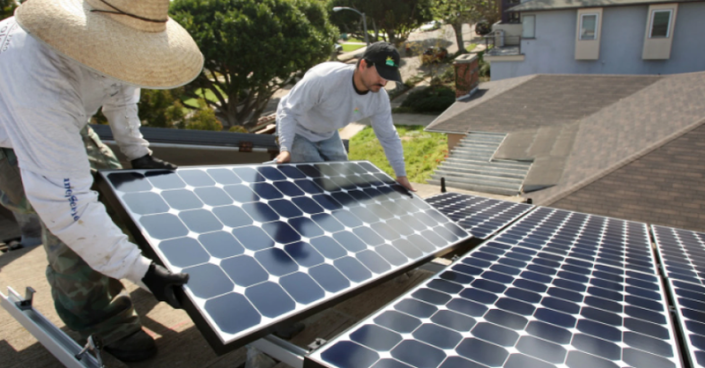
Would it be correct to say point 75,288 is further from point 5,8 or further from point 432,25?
point 432,25

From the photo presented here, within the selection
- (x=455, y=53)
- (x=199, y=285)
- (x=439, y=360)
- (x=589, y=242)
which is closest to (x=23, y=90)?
(x=199, y=285)

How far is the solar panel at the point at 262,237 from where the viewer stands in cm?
295

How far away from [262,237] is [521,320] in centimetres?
189

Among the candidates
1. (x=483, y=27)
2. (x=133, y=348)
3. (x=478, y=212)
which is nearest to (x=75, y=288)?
(x=133, y=348)

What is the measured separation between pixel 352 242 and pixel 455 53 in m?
54.6

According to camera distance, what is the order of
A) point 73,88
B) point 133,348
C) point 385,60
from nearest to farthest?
point 73,88 → point 133,348 → point 385,60

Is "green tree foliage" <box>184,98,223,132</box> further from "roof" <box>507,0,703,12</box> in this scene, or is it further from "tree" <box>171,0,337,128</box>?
"roof" <box>507,0,703,12</box>

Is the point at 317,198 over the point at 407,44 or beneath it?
over

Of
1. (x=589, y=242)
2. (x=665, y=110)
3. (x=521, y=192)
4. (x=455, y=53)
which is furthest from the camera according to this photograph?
(x=455, y=53)

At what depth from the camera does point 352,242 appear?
4.05 meters

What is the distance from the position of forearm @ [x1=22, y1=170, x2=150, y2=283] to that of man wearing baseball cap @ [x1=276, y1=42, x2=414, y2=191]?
247 centimetres

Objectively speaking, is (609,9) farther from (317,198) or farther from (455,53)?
(317,198)

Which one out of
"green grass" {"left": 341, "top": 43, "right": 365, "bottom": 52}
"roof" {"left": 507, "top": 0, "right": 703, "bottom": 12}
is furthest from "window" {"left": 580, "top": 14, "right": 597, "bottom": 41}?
"green grass" {"left": 341, "top": 43, "right": 365, "bottom": 52}

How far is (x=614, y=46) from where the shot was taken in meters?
34.6
